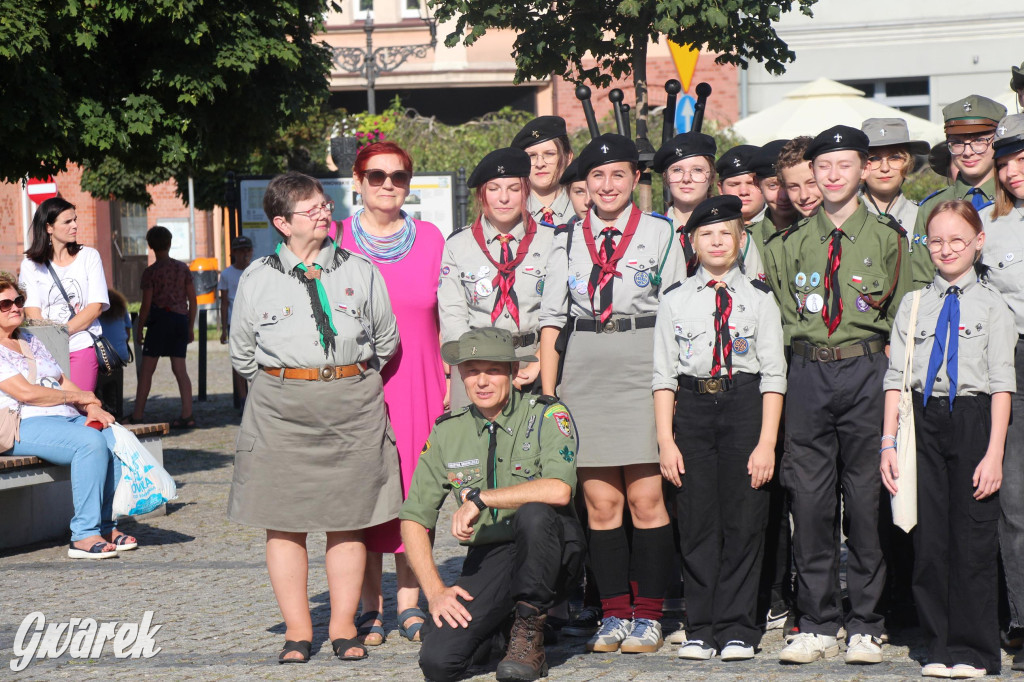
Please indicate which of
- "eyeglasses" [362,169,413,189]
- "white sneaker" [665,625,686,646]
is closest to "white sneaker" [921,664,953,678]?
"white sneaker" [665,625,686,646]

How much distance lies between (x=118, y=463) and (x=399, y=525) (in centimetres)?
311

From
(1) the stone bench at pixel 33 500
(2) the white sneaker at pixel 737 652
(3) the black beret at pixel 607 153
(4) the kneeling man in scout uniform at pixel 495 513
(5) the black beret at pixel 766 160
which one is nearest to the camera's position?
(4) the kneeling man in scout uniform at pixel 495 513

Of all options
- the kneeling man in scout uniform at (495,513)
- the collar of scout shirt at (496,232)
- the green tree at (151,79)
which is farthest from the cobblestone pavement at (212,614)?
the green tree at (151,79)

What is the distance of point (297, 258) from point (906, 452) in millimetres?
2683

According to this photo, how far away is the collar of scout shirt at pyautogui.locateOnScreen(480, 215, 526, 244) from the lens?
21.2 ft

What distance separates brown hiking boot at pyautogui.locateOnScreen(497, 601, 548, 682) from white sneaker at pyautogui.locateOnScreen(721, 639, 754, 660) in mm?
779

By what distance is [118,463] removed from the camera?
8820 mm

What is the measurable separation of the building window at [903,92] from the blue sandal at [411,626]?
23.0 meters

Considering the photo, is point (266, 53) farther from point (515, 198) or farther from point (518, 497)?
point (518, 497)

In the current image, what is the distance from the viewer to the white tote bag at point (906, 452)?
568 centimetres

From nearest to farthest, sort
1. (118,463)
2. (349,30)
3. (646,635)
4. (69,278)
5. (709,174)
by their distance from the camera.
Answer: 1. (646,635)
2. (709,174)
3. (118,463)
4. (69,278)
5. (349,30)

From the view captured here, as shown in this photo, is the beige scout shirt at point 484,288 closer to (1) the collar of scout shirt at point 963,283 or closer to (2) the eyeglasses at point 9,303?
(1) the collar of scout shirt at point 963,283

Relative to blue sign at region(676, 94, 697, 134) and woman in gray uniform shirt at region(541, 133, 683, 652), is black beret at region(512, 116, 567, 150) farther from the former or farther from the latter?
blue sign at region(676, 94, 697, 134)

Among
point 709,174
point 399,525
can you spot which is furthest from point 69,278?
point 709,174
